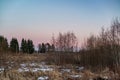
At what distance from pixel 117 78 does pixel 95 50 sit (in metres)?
7.88

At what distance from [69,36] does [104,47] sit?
1529cm

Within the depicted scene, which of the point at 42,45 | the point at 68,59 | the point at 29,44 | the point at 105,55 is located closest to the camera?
the point at 105,55

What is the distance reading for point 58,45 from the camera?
93.8 ft

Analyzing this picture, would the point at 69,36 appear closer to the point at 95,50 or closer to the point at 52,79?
the point at 95,50

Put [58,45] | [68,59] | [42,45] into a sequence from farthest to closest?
[42,45], [58,45], [68,59]

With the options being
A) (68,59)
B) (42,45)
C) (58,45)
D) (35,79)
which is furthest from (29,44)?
(35,79)

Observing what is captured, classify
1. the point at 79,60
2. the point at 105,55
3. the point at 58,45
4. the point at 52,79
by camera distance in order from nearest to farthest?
the point at 52,79 → the point at 105,55 → the point at 79,60 → the point at 58,45

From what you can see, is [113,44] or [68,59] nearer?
[113,44]

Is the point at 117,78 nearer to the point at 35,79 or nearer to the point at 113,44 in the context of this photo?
the point at 35,79

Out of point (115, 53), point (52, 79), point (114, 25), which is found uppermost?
point (114, 25)

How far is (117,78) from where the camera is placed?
6621 mm

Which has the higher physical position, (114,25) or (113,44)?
(114,25)

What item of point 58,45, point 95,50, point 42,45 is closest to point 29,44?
point 42,45

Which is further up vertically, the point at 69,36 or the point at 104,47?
the point at 69,36
